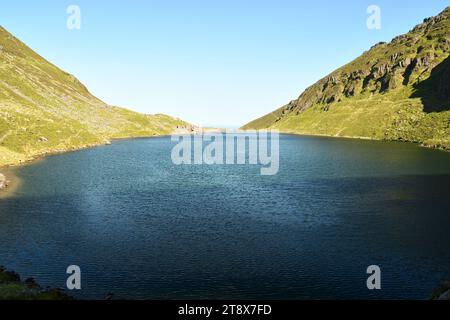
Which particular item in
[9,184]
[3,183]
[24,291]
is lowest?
[24,291]

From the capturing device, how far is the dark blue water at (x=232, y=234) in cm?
3953

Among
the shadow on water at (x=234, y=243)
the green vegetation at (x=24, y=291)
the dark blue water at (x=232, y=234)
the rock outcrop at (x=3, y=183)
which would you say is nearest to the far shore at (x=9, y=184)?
the rock outcrop at (x=3, y=183)

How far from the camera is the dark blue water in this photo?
39.5 meters

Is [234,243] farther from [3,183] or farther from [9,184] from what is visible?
[9,184]

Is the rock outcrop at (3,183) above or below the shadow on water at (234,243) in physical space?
above

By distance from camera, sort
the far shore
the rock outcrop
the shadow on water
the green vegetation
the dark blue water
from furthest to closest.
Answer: the rock outcrop
the far shore
the dark blue water
the shadow on water
the green vegetation

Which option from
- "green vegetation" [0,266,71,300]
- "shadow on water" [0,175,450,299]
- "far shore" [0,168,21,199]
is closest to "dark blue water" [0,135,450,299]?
Answer: "shadow on water" [0,175,450,299]

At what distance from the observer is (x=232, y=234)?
180 feet

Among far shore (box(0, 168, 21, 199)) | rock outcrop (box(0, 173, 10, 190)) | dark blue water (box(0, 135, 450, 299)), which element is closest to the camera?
dark blue water (box(0, 135, 450, 299))

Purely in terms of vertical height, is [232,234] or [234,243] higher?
[232,234]

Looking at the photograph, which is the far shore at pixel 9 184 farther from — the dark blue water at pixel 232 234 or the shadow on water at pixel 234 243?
the shadow on water at pixel 234 243

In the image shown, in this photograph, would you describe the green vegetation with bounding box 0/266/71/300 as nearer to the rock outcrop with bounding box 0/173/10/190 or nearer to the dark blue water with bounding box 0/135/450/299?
the dark blue water with bounding box 0/135/450/299

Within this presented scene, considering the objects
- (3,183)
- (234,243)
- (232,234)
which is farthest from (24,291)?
(3,183)

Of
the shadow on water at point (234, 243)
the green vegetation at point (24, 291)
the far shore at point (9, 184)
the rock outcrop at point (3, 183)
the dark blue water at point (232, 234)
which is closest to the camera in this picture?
the green vegetation at point (24, 291)
